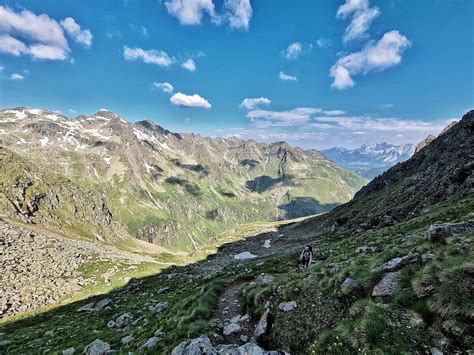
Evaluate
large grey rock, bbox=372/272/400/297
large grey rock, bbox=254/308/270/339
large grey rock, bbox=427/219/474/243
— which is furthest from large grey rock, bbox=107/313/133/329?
large grey rock, bbox=427/219/474/243

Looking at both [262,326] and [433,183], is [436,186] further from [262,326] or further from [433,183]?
[262,326]

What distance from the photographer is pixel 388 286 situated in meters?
13.4

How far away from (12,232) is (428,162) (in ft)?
433

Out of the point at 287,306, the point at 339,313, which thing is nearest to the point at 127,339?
the point at 287,306

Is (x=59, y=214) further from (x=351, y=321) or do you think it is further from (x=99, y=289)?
(x=351, y=321)

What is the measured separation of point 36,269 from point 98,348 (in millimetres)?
50345

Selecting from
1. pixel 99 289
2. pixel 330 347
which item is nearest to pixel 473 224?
pixel 330 347

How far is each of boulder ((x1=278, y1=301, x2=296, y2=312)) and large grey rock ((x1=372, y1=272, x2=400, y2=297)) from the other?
4.78 metres

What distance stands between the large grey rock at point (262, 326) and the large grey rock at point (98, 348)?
10.6m

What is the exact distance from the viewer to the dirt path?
16.1 metres

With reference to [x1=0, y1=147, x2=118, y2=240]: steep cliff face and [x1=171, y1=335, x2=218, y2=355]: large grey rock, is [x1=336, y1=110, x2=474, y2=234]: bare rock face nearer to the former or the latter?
[x1=171, y1=335, x2=218, y2=355]: large grey rock

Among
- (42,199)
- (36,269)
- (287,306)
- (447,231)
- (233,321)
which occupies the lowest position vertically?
(36,269)

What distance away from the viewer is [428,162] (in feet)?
339

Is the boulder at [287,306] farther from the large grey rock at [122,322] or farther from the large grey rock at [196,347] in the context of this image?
the large grey rock at [122,322]
